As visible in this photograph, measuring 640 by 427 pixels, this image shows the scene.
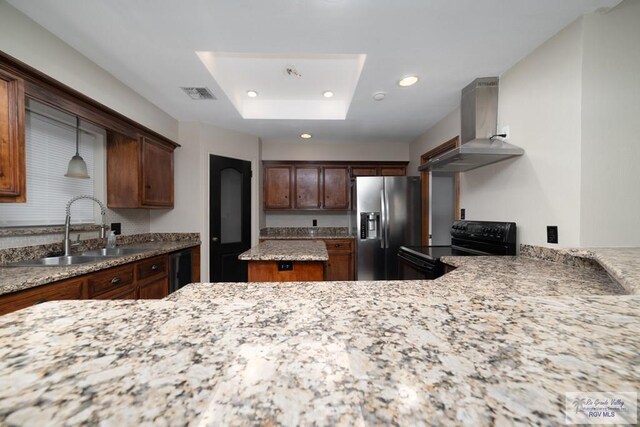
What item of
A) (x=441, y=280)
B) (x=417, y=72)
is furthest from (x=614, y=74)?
(x=441, y=280)

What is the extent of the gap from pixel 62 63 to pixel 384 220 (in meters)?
3.48

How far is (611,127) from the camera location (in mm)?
1463

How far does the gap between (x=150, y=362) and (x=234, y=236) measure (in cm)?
328

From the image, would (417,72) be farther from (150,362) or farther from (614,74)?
(150,362)

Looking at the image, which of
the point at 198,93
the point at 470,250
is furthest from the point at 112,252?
the point at 470,250

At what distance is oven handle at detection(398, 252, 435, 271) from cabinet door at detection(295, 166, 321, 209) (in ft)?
6.72

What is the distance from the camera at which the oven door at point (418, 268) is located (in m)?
1.70

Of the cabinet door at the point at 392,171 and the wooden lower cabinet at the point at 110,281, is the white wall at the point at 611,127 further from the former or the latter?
the wooden lower cabinet at the point at 110,281

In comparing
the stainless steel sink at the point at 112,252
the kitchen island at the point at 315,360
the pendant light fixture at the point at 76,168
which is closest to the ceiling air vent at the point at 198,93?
the pendant light fixture at the point at 76,168

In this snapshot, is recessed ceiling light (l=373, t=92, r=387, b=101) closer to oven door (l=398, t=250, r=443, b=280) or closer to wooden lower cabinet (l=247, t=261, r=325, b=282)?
oven door (l=398, t=250, r=443, b=280)

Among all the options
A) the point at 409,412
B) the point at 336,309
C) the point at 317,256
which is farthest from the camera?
the point at 317,256

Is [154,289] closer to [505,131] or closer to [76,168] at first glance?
[76,168]

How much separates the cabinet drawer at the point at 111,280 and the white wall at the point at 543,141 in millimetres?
3044

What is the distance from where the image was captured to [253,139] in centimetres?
368
